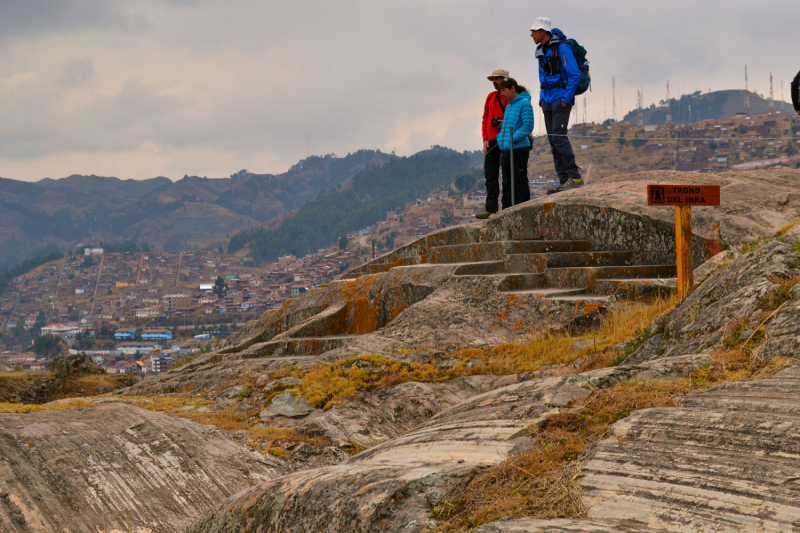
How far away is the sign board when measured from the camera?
534 centimetres

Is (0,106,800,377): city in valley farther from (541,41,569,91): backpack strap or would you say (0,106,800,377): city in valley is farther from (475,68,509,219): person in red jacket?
(541,41,569,91): backpack strap

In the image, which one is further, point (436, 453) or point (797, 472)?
point (436, 453)

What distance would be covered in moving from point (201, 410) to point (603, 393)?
3.93m

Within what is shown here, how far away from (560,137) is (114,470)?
7768 mm

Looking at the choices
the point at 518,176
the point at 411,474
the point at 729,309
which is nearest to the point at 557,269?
the point at 518,176

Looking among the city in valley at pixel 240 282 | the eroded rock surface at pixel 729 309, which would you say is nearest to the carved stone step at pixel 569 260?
the eroded rock surface at pixel 729 309

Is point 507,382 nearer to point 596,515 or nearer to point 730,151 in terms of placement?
point 596,515

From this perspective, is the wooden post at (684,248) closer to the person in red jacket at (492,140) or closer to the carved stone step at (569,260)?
the carved stone step at (569,260)

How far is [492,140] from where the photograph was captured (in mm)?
10453

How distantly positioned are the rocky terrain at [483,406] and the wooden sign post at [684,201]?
9.4 inches

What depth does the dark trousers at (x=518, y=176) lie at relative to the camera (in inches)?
391

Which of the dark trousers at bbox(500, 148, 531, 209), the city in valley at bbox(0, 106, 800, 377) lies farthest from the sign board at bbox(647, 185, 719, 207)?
the city in valley at bbox(0, 106, 800, 377)

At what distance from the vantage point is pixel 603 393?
3061 mm

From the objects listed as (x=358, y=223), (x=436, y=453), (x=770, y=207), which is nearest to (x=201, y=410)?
(x=436, y=453)
